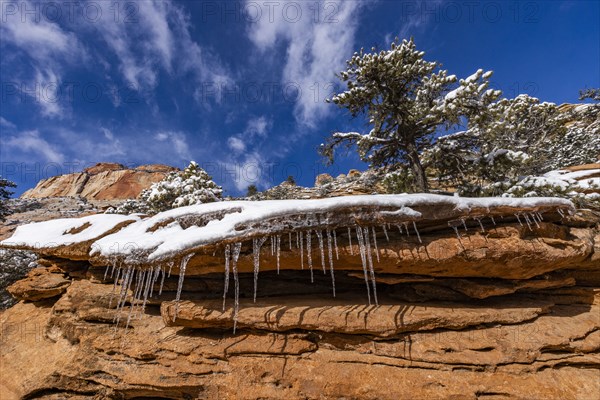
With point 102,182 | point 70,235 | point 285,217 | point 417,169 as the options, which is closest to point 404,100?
point 417,169

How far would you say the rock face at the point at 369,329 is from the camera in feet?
14.1

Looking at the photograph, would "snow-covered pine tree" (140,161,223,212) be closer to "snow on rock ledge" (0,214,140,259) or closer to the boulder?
"snow on rock ledge" (0,214,140,259)

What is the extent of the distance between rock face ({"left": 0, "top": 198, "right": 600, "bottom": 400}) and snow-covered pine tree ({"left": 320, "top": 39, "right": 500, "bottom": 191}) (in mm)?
4656

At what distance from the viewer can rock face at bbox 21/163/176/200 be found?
69.0m

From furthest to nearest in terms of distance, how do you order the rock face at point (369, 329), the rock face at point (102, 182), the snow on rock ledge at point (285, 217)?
the rock face at point (102, 182)
the snow on rock ledge at point (285, 217)
the rock face at point (369, 329)

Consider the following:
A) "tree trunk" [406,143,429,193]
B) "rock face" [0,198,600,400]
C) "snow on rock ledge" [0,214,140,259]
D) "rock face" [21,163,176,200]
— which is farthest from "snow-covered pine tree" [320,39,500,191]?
"rock face" [21,163,176,200]

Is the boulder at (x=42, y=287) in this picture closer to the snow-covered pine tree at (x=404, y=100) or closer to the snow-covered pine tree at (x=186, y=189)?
the snow-covered pine tree at (x=186, y=189)

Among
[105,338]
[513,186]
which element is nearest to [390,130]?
[513,186]

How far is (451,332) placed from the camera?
4.76 metres

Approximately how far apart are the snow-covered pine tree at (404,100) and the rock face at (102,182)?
72078mm

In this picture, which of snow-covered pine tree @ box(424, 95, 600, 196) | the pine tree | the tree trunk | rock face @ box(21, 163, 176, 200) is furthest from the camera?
rock face @ box(21, 163, 176, 200)

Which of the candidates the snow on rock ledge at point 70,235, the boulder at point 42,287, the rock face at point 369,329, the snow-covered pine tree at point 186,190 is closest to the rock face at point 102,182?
the snow-covered pine tree at point 186,190

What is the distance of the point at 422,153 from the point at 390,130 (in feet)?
5.82

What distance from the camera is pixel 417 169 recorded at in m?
10.6
